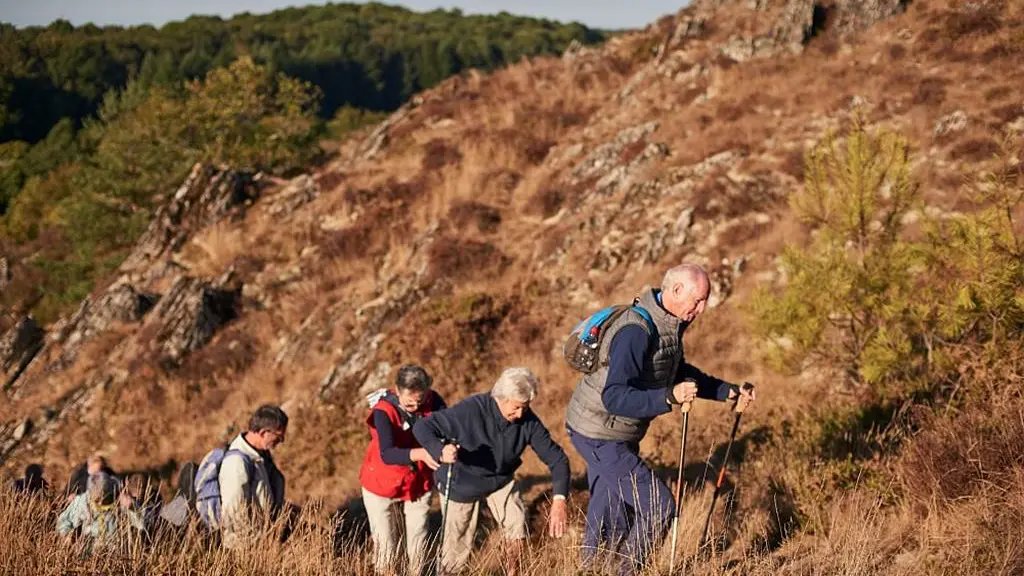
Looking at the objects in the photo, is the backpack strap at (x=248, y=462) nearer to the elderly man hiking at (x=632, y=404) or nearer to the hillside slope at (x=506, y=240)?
the elderly man hiking at (x=632, y=404)

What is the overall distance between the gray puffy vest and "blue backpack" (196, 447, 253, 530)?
196 centimetres

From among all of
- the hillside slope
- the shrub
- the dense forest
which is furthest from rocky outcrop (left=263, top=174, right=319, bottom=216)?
the shrub

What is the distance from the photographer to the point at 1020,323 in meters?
5.50

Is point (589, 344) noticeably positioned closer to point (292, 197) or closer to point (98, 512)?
point (98, 512)

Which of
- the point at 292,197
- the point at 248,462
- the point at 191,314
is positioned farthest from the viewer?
the point at 292,197

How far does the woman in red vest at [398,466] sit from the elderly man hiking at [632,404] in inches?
40.1

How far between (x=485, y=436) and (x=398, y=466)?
72 centimetres

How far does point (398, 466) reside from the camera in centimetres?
468

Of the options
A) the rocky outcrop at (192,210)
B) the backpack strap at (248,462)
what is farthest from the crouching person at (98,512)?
the rocky outcrop at (192,210)

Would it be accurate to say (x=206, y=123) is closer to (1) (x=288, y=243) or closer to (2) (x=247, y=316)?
(1) (x=288, y=243)

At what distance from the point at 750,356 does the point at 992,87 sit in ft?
24.1

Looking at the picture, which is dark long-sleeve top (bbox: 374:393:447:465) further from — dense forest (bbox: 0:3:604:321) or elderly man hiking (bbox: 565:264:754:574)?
dense forest (bbox: 0:3:604:321)

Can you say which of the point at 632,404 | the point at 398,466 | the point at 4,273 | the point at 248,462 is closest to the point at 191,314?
the point at 248,462

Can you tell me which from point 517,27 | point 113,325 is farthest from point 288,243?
point 517,27
